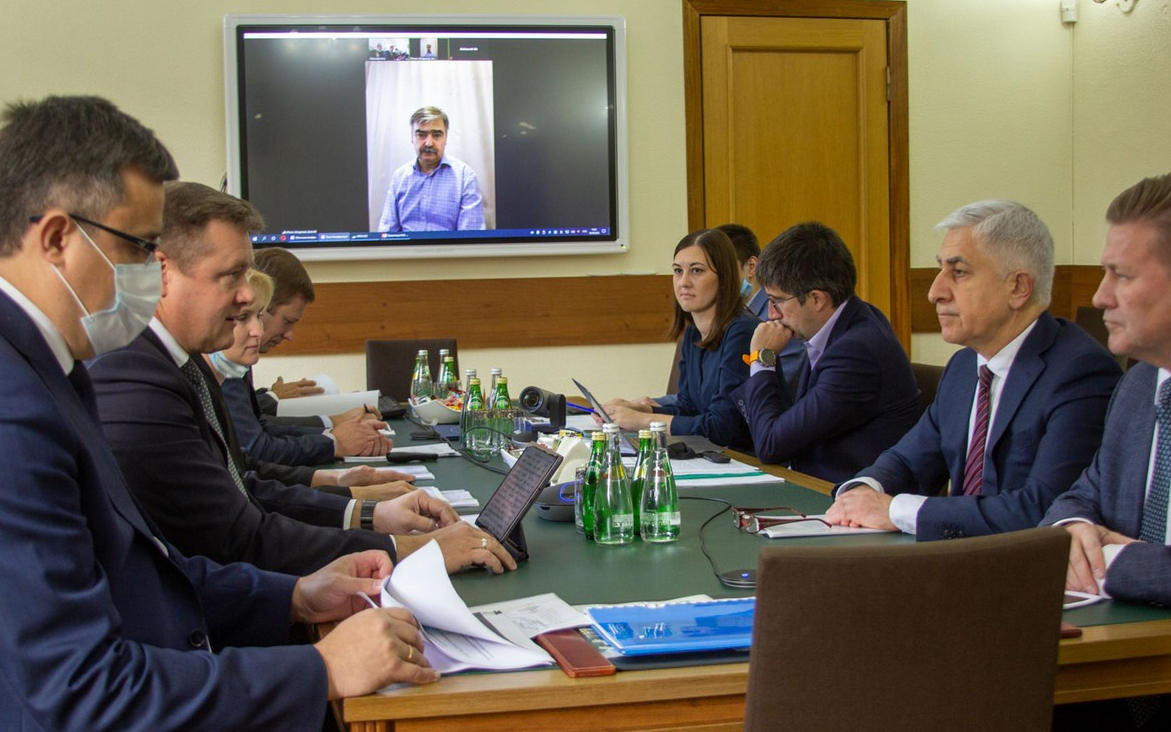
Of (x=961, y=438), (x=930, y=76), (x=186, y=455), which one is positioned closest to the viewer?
(x=186, y=455)

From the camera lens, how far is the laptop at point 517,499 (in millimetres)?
1950

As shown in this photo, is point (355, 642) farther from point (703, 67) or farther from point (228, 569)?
point (703, 67)

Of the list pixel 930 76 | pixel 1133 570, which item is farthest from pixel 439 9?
pixel 1133 570

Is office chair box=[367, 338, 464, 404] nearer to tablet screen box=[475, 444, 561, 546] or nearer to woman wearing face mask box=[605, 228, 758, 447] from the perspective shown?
Answer: woman wearing face mask box=[605, 228, 758, 447]

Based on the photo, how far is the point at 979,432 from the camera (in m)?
2.46

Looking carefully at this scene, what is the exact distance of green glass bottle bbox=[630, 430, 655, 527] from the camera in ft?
6.93

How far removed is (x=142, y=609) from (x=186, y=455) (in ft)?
1.61

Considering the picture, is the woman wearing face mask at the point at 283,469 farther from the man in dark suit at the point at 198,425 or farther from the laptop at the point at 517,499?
the laptop at the point at 517,499

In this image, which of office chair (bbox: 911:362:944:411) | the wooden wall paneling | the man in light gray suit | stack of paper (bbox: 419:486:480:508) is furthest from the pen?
the wooden wall paneling

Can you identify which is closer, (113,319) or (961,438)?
(113,319)

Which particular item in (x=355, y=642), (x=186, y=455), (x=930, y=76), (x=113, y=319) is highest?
(x=930, y=76)

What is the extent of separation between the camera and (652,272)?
559 centimetres

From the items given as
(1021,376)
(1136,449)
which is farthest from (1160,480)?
(1021,376)

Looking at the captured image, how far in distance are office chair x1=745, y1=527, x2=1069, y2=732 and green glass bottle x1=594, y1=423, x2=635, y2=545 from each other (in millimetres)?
867
